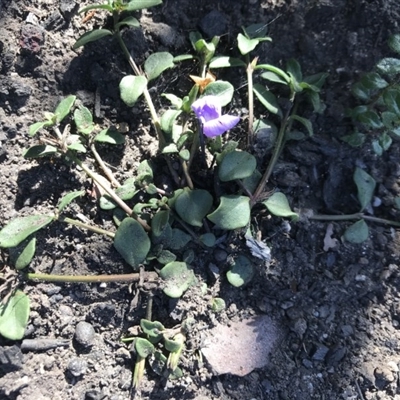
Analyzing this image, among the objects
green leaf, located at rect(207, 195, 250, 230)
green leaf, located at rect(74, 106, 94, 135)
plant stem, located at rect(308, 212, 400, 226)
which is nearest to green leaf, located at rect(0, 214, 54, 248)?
green leaf, located at rect(74, 106, 94, 135)

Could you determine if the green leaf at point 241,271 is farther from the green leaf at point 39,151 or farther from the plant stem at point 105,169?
the green leaf at point 39,151

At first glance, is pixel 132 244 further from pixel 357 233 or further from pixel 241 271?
pixel 357 233

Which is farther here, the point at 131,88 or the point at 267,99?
the point at 267,99

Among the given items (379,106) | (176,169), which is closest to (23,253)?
(176,169)

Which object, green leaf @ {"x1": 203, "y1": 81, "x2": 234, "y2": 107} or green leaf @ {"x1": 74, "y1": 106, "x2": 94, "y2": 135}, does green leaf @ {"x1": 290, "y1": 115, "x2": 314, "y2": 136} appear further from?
green leaf @ {"x1": 74, "y1": 106, "x2": 94, "y2": 135}

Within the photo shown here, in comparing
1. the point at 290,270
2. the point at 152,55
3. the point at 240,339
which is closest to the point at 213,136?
the point at 152,55

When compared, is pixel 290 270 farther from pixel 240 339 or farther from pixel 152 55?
pixel 152 55
